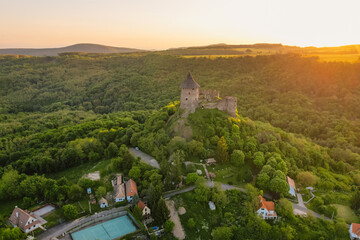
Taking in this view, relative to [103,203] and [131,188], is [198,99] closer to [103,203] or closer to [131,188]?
[131,188]

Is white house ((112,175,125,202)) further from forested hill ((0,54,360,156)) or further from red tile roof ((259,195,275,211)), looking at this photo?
forested hill ((0,54,360,156))

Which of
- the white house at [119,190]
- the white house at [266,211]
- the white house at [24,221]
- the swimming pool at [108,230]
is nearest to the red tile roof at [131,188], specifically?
the white house at [119,190]

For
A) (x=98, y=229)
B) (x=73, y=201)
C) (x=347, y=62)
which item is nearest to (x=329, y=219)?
(x=98, y=229)

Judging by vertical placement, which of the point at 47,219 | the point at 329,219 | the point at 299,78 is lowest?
the point at 329,219

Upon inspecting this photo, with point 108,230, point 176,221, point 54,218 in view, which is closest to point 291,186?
point 176,221

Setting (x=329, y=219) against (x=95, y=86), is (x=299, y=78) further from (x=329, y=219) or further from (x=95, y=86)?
(x=95, y=86)

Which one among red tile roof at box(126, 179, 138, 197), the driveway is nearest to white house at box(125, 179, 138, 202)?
red tile roof at box(126, 179, 138, 197)

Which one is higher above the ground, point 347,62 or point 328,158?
point 347,62
